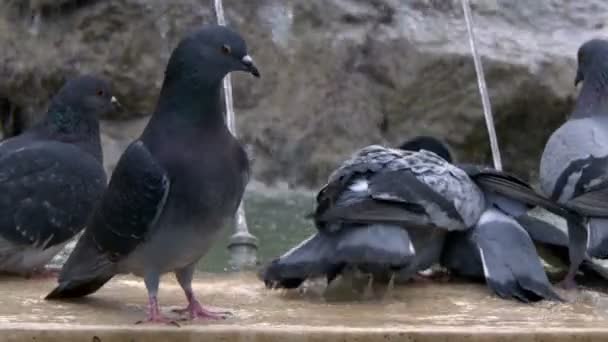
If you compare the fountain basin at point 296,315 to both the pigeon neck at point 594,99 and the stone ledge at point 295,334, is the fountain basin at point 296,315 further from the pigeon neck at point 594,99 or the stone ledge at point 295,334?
Result: the pigeon neck at point 594,99

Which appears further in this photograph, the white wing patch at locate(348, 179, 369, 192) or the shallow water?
the white wing patch at locate(348, 179, 369, 192)

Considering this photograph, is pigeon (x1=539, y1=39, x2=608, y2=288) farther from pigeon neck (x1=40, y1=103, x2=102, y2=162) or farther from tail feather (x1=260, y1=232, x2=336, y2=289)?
pigeon neck (x1=40, y1=103, x2=102, y2=162)

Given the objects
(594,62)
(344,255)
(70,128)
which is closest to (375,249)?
(344,255)

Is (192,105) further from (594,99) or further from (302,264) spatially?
(594,99)

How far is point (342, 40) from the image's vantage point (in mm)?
9609

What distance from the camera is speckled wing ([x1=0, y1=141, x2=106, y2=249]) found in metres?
5.58

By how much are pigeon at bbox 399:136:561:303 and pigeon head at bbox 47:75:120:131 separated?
6.06 feet

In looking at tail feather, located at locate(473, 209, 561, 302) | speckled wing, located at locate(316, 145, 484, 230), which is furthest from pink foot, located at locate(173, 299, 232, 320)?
tail feather, located at locate(473, 209, 561, 302)

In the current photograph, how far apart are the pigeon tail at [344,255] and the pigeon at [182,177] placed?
57 centimetres

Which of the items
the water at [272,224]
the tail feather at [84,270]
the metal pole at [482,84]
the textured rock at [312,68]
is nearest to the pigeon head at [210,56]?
the tail feather at [84,270]

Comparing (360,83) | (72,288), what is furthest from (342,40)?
(72,288)

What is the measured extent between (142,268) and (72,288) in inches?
15.3

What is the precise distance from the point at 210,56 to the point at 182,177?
1.28 feet

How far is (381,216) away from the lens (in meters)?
4.58
